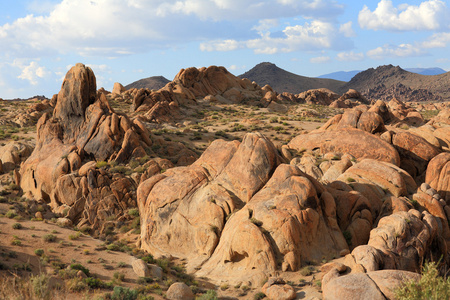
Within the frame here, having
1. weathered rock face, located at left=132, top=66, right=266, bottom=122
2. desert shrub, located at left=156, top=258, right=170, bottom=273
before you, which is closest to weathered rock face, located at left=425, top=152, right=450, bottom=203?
desert shrub, located at left=156, top=258, right=170, bottom=273

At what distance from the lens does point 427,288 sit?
47.6 ft

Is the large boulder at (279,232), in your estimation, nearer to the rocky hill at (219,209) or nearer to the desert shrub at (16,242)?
the rocky hill at (219,209)

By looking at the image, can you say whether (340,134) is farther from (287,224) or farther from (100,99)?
(100,99)

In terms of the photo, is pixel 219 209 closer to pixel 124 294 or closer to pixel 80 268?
pixel 124 294

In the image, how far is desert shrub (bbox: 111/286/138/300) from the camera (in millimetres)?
19708

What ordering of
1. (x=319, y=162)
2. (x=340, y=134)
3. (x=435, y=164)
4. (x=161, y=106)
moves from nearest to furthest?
(x=435, y=164), (x=319, y=162), (x=340, y=134), (x=161, y=106)

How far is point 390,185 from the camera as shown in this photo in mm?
27875

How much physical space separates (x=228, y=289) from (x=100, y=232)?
48.2 ft

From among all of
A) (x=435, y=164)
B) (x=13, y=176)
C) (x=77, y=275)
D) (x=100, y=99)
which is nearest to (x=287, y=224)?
(x=77, y=275)

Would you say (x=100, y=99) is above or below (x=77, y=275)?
above

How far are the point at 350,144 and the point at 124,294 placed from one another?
23.9 m

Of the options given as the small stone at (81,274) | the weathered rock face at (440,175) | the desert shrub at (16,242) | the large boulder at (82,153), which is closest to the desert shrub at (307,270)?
the small stone at (81,274)

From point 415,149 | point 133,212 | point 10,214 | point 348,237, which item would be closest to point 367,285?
point 348,237

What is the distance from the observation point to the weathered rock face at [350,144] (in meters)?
33.8
